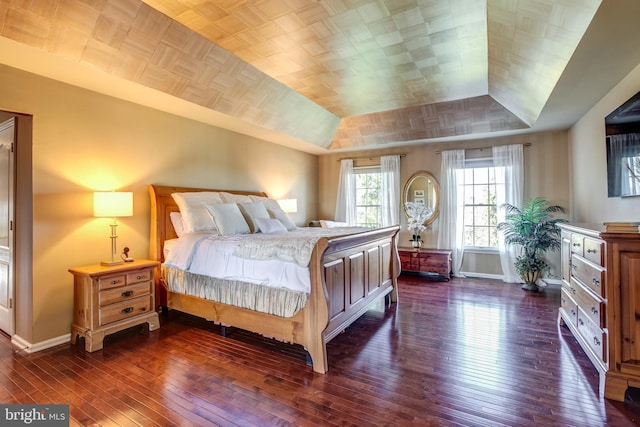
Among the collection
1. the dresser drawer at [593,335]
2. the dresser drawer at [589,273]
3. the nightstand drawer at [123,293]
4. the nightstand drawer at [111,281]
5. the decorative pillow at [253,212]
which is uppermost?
the decorative pillow at [253,212]

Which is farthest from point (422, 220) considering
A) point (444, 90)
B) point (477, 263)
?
point (444, 90)

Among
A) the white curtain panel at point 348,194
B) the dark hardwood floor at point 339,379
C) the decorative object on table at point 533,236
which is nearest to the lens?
the dark hardwood floor at point 339,379

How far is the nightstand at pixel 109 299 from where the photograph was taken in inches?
109

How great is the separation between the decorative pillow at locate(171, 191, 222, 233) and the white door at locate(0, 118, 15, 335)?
1450 mm

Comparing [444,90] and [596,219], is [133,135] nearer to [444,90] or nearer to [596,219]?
[444,90]

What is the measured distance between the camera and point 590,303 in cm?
234

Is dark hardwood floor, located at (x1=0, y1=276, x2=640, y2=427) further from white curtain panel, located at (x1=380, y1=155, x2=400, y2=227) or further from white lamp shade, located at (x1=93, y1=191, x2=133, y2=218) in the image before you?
white curtain panel, located at (x1=380, y1=155, x2=400, y2=227)

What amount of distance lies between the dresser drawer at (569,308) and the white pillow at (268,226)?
125 inches

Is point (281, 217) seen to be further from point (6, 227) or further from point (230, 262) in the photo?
point (6, 227)

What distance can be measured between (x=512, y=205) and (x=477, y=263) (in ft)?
3.92

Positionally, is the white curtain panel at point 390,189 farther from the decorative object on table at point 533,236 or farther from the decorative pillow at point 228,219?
the decorative pillow at point 228,219

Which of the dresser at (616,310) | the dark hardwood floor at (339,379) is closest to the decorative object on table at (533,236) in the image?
the dark hardwood floor at (339,379)

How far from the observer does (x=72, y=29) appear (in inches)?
93.8

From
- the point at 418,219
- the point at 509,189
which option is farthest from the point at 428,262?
the point at 509,189
